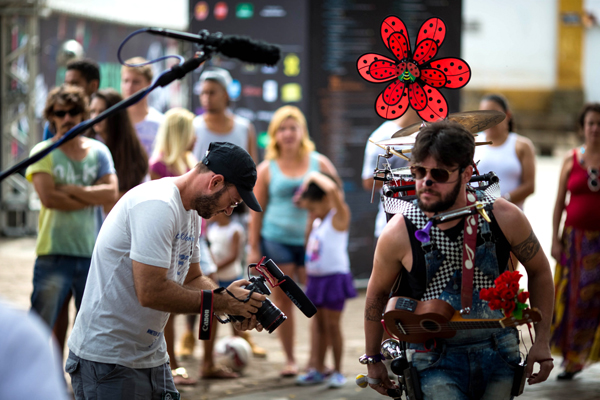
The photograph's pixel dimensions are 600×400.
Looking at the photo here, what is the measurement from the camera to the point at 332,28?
7625mm

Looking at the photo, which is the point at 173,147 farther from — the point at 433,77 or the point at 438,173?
the point at 438,173

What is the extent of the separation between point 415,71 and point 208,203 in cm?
106

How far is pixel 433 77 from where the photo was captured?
303 centimetres

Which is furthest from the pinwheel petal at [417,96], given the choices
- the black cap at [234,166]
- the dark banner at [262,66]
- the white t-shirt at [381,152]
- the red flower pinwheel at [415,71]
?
the dark banner at [262,66]

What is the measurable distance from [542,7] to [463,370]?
87.1 feet

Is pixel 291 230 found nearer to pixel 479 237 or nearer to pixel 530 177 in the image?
pixel 530 177

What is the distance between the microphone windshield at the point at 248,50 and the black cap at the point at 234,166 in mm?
401

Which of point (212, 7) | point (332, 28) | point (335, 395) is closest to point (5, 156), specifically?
point (212, 7)

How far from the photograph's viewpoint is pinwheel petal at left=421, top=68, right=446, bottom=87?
302 centimetres

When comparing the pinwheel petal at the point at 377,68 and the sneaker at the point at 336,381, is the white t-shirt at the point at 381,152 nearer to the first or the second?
the sneaker at the point at 336,381

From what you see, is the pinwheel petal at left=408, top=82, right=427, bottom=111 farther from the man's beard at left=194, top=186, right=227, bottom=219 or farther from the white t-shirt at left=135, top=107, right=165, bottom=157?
the white t-shirt at left=135, top=107, right=165, bottom=157

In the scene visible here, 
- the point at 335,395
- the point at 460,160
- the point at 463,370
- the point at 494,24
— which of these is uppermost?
the point at 494,24

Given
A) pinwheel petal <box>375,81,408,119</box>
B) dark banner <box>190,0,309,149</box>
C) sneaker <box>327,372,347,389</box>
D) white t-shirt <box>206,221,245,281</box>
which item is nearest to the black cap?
pinwheel petal <box>375,81,408,119</box>

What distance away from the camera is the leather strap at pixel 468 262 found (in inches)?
101
